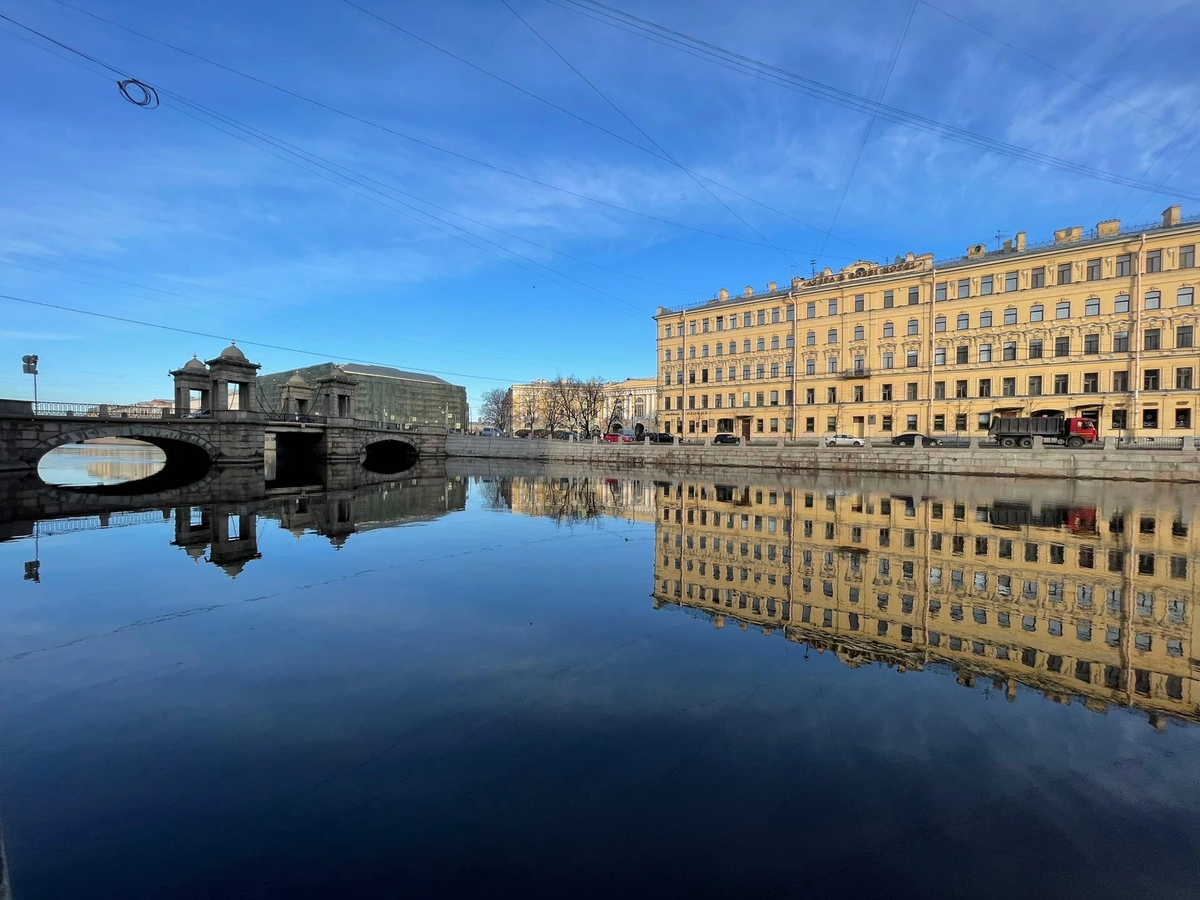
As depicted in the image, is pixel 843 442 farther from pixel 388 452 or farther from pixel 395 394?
pixel 395 394

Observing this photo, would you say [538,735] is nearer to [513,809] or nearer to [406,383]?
[513,809]

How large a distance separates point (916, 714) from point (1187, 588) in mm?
8174

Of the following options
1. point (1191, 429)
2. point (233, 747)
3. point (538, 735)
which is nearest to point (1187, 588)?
point (538, 735)

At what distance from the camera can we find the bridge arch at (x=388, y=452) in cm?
5827

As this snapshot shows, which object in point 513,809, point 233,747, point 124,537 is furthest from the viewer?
point 124,537

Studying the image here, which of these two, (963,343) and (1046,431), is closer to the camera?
(1046,431)

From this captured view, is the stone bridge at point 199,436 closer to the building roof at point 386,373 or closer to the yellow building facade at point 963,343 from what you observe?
the yellow building facade at point 963,343

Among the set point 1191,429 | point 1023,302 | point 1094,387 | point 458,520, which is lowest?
point 458,520

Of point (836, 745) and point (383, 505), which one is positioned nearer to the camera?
point (836, 745)

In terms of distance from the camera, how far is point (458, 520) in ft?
63.3

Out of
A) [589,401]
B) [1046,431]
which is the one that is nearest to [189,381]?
[589,401]

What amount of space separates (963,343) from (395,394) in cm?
10995

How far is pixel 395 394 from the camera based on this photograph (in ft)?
436

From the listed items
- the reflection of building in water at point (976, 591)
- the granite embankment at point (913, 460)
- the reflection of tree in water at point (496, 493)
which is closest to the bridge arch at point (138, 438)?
the reflection of tree in water at point (496, 493)
